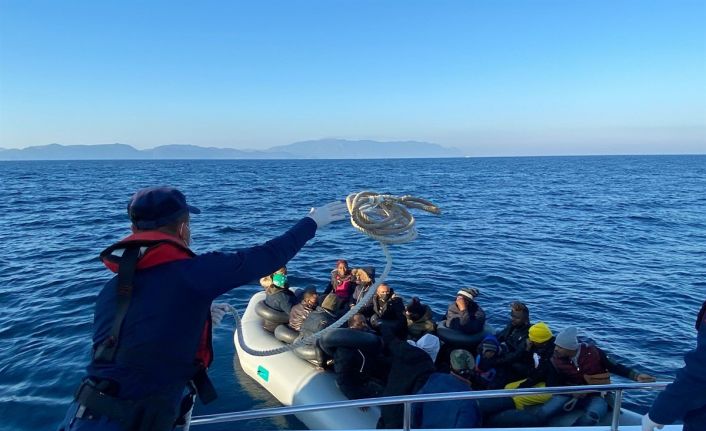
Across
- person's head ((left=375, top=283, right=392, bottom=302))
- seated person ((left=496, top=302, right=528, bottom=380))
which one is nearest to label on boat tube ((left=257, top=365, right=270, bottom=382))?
person's head ((left=375, top=283, right=392, bottom=302))

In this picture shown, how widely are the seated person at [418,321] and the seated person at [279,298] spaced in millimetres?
1965

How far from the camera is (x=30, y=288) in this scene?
42.0 ft

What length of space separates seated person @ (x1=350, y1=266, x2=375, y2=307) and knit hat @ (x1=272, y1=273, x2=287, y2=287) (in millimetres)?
1192

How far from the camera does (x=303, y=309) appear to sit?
7.52m

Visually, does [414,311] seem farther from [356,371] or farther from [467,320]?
[356,371]

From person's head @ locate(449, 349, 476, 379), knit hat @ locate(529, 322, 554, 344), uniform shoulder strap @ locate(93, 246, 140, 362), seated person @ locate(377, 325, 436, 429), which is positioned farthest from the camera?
knit hat @ locate(529, 322, 554, 344)

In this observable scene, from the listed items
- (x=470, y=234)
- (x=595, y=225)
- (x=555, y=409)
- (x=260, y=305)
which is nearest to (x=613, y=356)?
(x=555, y=409)

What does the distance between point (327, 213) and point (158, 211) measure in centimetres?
96

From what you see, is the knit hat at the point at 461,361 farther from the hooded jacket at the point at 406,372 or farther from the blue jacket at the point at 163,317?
the blue jacket at the point at 163,317

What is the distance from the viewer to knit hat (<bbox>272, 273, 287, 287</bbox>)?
839 centimetres

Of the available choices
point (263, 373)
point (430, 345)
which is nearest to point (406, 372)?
point (430, 345)

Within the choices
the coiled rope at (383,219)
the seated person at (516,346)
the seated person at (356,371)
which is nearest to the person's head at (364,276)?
the seated person at (356,371)

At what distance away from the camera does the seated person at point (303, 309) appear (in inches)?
295

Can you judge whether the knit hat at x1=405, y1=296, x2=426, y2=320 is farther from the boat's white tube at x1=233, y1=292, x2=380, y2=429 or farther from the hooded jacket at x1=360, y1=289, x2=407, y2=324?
the boat's white tube at x1=233, y1=292, x2=380, y2=429
